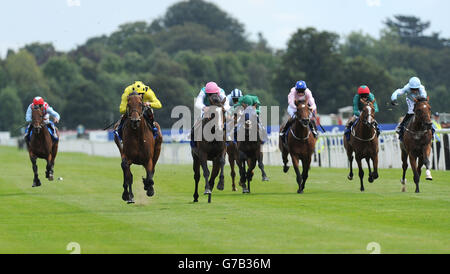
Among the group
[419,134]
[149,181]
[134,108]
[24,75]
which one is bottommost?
[149,181]

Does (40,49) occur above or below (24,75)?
above

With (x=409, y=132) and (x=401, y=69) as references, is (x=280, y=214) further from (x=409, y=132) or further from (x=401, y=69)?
(x=401, y=69)

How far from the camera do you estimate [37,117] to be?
25719 mm

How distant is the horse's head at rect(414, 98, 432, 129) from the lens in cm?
2036

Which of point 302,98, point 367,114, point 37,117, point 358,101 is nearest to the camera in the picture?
point 367,114

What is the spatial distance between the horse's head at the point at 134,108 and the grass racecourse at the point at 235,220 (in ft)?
5.35

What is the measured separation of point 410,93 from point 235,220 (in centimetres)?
766

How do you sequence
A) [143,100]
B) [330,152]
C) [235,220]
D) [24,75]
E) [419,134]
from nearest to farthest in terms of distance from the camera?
[235,220], [143,100], [419,134], [330,152], [24,75]

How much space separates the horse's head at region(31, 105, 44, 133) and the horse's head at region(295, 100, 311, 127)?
→ 800cm

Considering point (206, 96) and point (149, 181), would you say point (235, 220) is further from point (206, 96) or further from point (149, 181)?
point (206, 96)

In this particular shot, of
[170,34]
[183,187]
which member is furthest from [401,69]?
[183,187]

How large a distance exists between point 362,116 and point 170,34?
168007mm

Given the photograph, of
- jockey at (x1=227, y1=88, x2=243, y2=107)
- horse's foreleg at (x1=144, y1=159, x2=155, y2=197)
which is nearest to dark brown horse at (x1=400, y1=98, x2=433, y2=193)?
jockey at (x1=227, y1=88, x2=243, y2=107)

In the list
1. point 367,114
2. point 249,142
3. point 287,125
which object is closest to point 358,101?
point 367,114
